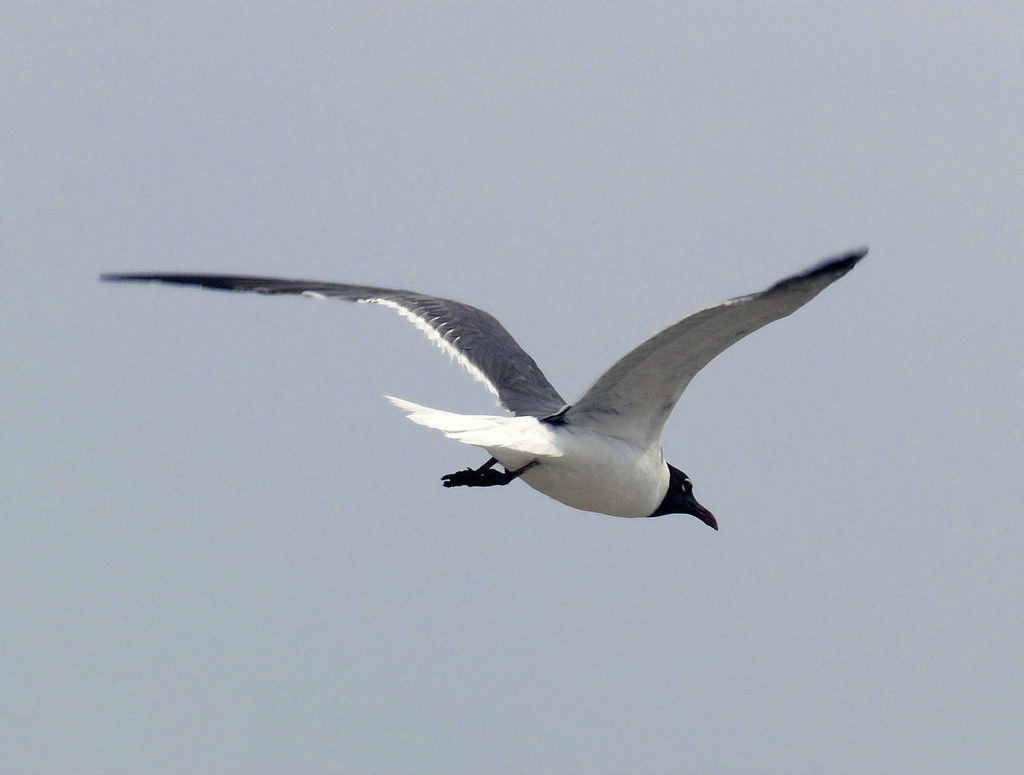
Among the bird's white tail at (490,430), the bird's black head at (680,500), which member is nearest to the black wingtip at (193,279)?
the bird's white tail at (490,430)

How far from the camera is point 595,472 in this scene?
8211mm

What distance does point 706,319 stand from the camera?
6.79m

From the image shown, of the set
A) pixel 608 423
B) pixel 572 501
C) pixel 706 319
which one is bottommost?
pixel 572 501

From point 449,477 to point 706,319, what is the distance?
2309mm

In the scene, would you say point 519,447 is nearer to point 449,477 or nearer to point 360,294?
point 449,477

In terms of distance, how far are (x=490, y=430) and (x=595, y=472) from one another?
0.90 metres

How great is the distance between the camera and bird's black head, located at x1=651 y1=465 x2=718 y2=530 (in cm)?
959

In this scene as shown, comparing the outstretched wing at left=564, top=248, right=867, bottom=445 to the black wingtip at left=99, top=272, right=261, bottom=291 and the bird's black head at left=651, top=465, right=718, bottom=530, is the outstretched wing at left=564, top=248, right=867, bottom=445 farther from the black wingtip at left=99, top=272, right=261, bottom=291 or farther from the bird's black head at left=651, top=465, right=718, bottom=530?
the black wingtip at left=99, top=272, right=261, bottom=291

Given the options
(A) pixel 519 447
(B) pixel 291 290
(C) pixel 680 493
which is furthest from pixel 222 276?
(C) pixel 680 493

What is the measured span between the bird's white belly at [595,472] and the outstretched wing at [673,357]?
0.10m

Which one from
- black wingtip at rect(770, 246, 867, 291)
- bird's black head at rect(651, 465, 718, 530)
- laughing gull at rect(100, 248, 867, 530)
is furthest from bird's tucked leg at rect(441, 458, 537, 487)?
black wingtip at rect(770, 246, 867, 291)

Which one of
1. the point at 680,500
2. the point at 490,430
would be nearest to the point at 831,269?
the point at 490,430

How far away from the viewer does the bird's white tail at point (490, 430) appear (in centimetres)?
755

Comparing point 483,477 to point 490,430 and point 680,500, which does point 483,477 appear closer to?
point 490,430
